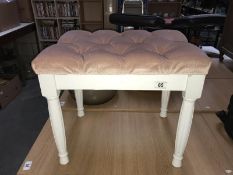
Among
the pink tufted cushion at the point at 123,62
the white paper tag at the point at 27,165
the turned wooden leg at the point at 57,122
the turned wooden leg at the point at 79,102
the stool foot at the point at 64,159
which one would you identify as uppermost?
the pink tufted cushion at the point at 123,62

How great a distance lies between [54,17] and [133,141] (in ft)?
7.60

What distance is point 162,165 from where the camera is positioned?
36.6 inches

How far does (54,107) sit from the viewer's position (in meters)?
0.78

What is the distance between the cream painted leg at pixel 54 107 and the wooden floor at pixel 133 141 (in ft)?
0.47

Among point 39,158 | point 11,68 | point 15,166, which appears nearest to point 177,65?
point 39,158

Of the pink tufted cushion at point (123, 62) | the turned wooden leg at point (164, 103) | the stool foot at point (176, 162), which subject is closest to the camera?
the pink tufted cushion at point (123, 62)

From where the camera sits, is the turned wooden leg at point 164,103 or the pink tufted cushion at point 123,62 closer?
the pink tufted cushion at point 123,62

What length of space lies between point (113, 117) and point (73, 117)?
0.80 feet

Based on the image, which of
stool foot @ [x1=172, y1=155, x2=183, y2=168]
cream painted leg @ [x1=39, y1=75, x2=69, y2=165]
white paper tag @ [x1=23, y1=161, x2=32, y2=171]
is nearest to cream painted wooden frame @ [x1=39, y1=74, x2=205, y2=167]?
cream painted leg @ [x1=39, y1=75, x2=69, y2=165]

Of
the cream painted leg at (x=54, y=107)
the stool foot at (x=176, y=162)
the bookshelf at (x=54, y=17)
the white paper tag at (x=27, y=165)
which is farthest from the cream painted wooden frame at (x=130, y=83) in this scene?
the bookshelf at (x=54, y=17)

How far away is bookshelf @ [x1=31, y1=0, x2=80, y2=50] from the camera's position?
2.73 m

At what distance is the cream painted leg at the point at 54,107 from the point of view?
0.74 m

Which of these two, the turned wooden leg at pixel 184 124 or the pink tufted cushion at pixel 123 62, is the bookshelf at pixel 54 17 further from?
the turned wooden leg at pixel 184 124

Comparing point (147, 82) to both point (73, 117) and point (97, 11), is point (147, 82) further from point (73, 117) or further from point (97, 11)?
point (97, 11)
